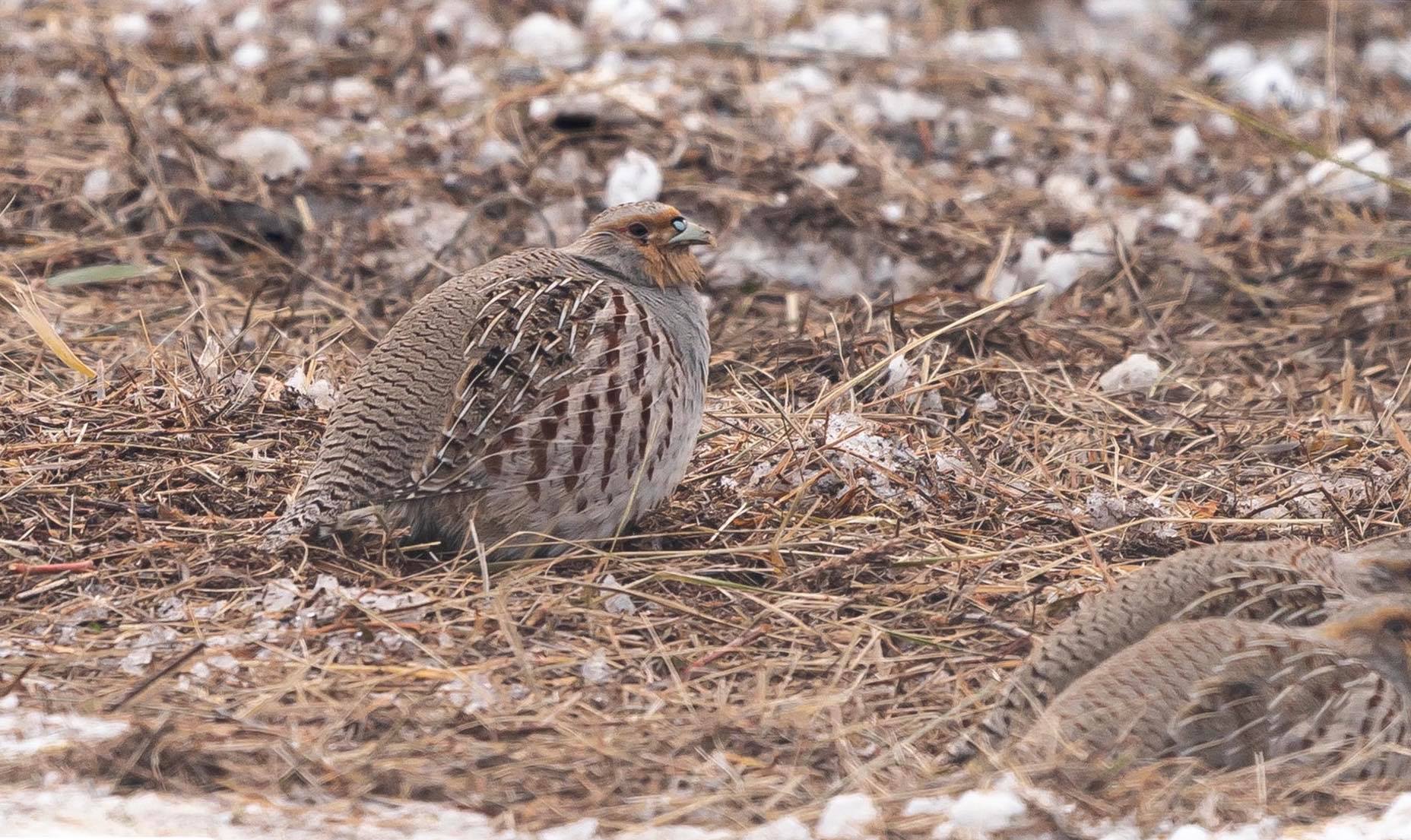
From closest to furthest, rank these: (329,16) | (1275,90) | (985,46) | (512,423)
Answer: (512,423), (329,16), (1275,90), (985,46)

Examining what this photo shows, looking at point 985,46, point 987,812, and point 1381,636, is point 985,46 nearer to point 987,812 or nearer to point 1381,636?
point 1381,636

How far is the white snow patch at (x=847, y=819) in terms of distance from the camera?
3098 mm

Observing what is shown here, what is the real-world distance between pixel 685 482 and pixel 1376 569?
75.7 inches

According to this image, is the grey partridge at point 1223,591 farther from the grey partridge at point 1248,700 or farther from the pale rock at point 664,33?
the pale rock at point 664,33

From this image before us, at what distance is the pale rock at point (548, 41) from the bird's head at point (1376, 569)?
5424 mm

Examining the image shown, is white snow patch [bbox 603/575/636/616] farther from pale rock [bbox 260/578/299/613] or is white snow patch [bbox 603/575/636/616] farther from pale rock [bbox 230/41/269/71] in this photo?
pale rock [bbox 230/41/269/71]

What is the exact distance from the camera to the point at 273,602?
13.3 feet

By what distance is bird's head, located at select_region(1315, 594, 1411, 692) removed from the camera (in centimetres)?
366

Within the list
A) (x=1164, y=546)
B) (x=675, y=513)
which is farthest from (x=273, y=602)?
(x=1164, y=546)

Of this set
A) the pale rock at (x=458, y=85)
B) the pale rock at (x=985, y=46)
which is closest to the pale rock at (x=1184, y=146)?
the pale rock at (x=985, y=46)

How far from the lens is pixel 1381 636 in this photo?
3.67 meters

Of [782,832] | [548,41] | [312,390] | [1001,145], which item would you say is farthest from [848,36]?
[782,832]

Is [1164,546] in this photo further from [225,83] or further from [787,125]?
[225,83]

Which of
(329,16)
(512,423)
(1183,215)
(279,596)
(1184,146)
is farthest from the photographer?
(329,16)
